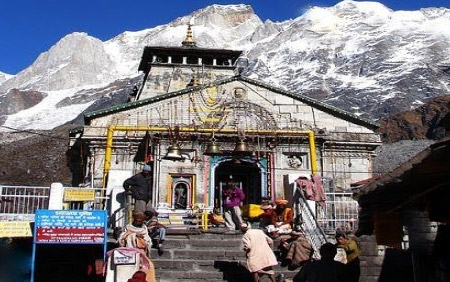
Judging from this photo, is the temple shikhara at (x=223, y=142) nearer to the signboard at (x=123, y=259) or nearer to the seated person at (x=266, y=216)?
the seated person at (x=266, y=216)

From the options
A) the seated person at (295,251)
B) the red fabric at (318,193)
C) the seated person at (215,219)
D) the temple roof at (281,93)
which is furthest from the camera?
the temple roof at (281,93)

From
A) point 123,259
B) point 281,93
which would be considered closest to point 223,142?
point 281,93

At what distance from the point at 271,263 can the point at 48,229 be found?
178 inches

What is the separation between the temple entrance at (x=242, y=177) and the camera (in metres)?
19.9

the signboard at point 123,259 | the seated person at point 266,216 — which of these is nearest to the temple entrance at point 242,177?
→ the seated person at point 266,216

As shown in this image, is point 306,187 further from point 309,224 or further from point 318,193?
point 309,224

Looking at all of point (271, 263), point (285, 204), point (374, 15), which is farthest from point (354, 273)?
point (374, 15)

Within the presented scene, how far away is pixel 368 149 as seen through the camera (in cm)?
2066

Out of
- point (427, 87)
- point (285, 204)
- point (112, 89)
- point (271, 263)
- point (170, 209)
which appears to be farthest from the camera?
point (112, 89)

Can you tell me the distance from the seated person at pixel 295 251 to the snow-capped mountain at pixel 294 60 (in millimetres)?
81434

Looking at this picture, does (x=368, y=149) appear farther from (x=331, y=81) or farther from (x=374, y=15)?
(x=374, y=15)

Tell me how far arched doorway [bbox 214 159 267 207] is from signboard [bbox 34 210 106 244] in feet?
29.9

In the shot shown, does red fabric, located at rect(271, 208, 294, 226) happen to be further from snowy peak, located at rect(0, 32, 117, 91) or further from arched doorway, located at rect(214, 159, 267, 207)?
snowy peak, located at rect(0, 32, 117, 91)

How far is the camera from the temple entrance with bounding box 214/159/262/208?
19.9 m
